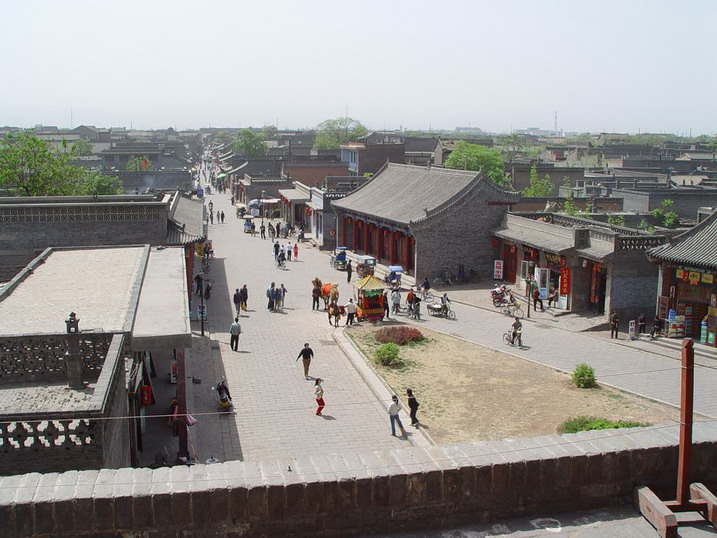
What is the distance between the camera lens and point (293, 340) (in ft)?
82.5

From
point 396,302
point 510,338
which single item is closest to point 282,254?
point 396,302

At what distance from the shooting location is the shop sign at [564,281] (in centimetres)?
2872

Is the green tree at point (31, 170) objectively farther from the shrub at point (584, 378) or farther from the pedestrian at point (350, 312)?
the shrub at point (584, 378)

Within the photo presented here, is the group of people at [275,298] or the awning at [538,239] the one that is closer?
the awning at [538,239]

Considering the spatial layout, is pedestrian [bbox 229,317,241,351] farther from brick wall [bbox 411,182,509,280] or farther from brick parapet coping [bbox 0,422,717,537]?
brick parapet coping [bbox 0,422,717,537]

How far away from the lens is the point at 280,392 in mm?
19547

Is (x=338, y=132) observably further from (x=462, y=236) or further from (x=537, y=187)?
(x=462, y=236)

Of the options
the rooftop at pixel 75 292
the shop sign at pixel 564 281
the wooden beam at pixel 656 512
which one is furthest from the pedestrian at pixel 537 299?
the wooden beam at pixel 656 512

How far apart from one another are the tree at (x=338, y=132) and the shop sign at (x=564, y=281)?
83.5 m

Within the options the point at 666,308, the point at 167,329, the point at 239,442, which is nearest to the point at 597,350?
the point at 666,308

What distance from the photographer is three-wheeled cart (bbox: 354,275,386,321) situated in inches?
1091

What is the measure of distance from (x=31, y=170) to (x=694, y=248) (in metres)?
32.9

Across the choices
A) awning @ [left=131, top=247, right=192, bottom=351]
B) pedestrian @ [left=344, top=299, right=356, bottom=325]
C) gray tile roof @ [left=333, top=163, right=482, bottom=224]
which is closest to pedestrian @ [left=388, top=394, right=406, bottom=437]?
awning @ [left=131, top=247, right=192, bottom=351]

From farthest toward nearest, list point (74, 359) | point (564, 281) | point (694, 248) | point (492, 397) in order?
point (564, 281)
point (694, 248)
point (492, 397)
point (74, 359)
